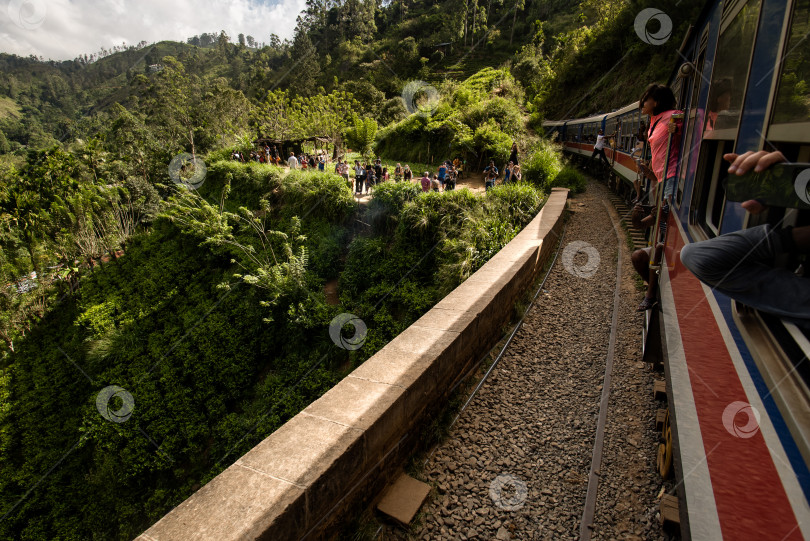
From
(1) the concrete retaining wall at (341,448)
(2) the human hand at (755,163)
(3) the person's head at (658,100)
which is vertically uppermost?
(3) the person's head at (658,100)

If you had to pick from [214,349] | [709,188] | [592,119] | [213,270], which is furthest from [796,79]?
[592,119]

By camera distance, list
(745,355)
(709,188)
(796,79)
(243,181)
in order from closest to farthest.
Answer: (796,79)
(745,355)
(709,188)
(243,181)

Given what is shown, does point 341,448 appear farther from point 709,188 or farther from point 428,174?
point 428,174

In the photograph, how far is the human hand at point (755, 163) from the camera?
1416 millimetres

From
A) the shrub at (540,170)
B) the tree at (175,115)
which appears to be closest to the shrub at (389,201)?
the shrub at (540,170)

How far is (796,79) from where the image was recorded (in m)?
1.46

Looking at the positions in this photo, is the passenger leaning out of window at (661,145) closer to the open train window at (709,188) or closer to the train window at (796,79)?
the open train window at (709,188)

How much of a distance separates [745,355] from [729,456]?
1.49 ft

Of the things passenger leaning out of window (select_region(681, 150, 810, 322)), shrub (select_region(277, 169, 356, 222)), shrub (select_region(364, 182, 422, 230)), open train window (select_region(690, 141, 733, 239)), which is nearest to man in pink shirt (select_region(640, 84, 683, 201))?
open train window (select_region(690, 141, 733, 239))

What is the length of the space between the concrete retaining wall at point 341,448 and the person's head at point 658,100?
2.60 metres

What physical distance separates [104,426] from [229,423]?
416 centimetres

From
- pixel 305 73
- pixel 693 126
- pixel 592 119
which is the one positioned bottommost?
pixel 693 126

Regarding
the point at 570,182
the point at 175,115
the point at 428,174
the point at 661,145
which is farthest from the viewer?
the point at 175,115

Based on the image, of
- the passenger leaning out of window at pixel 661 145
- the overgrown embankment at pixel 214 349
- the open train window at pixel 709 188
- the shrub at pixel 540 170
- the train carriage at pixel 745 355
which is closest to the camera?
the train carriage at pixel 745 355
